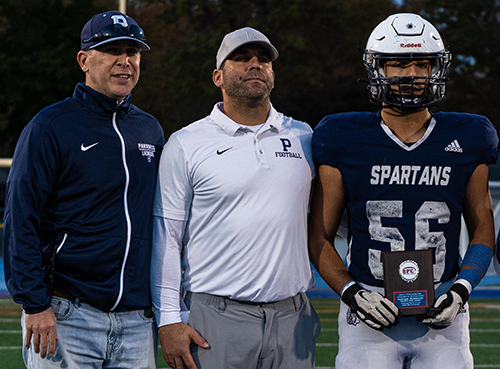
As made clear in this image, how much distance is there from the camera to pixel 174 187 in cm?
302

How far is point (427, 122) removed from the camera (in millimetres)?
2986

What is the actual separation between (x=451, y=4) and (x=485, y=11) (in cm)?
145

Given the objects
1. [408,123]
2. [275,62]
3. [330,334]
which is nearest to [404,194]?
[408,123]

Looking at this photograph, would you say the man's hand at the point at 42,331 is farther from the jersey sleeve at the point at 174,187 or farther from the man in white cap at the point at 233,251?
the jersey sleeve at the point at 174,187

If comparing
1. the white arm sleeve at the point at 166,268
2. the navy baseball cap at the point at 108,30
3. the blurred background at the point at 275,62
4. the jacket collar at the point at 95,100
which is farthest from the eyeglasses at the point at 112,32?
the blurred background at the point at 275,62

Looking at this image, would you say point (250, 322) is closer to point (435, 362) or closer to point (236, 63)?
point (435, 362)

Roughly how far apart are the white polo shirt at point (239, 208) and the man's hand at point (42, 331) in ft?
1.69

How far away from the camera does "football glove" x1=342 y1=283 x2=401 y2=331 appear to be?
8.68ft

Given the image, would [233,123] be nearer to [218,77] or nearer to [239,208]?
[218,77]

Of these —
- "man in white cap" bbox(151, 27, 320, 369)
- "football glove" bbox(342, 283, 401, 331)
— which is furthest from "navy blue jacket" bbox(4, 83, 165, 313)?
"football glove" bbox(342, 283, 401, 331)

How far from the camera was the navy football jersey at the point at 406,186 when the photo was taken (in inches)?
112

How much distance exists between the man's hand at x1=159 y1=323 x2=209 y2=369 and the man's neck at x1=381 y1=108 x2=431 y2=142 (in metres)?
1.18

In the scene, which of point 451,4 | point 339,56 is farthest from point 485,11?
point 339,56

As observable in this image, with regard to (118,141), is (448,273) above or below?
below
